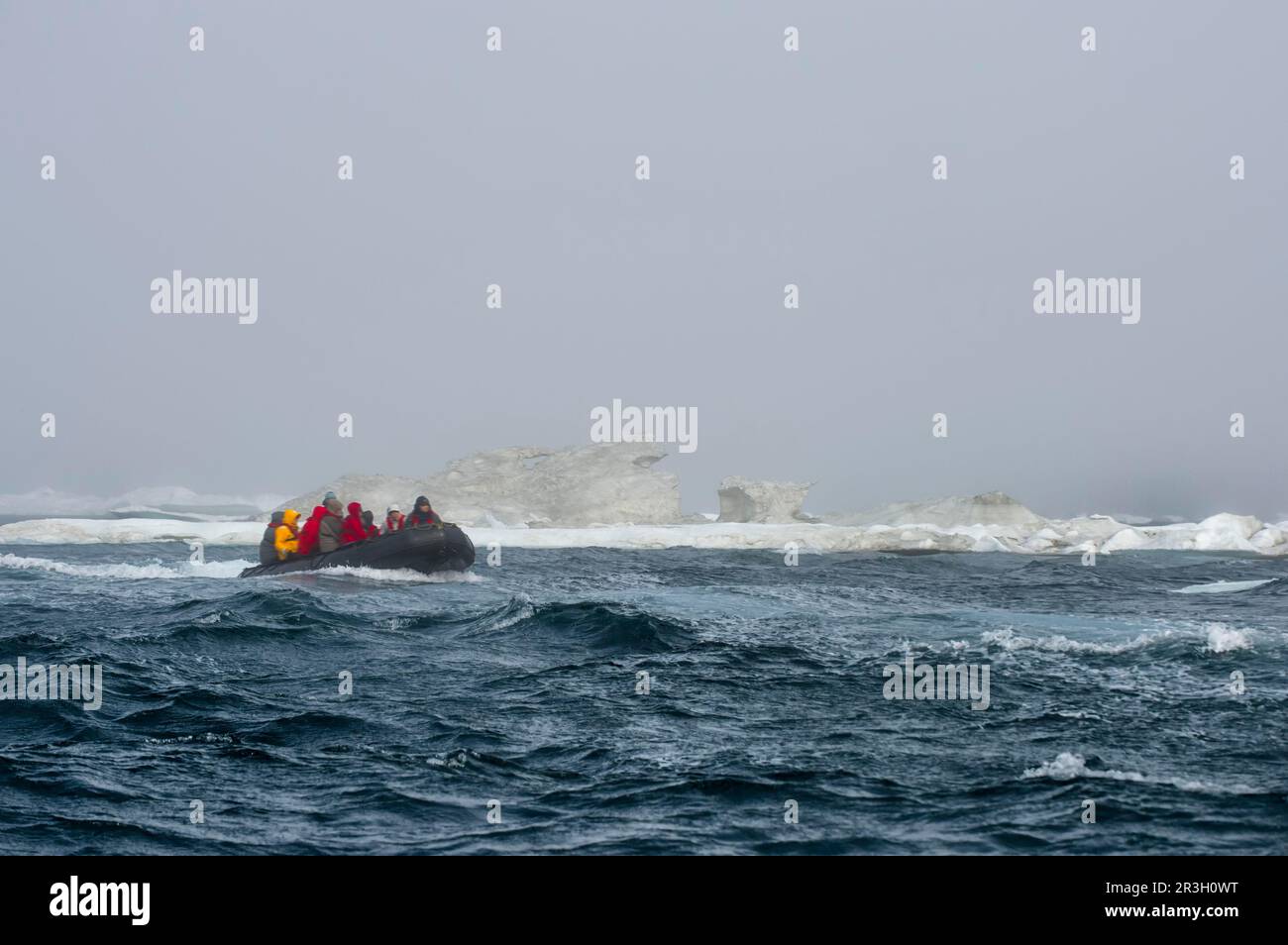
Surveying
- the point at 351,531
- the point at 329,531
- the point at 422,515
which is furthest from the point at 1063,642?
the point at 329,531

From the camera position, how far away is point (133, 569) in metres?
28.9

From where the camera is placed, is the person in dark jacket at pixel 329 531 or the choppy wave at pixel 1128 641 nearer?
the choppy wave at pixel 1128 641

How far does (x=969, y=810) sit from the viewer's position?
7508 mm

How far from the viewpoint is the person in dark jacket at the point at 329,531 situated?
2605cm

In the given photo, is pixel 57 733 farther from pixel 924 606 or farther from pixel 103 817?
pixel 924 606

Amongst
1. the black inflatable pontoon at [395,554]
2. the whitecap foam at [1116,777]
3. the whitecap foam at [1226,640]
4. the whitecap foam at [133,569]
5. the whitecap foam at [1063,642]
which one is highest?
the black inflatable pontoon at [395,554]

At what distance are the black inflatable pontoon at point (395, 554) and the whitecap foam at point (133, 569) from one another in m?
3.13

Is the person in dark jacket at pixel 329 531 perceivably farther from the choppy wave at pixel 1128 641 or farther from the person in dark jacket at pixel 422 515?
the choppy wave at pixel 1128 641

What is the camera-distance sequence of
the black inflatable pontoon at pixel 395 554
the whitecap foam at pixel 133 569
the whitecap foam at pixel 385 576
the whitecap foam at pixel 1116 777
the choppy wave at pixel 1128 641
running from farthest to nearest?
the whitecap foam at pixel 133 569, the black inflatable pontoon at pixel 395 554, the whitecap foam at pixel 385 576, the choppy wave at pixel 1128 641, the whitecap foam at pixel 1116 777

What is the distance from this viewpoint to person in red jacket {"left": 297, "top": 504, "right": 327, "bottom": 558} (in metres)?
25.9

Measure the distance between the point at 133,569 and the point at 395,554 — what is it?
8683 millimetres

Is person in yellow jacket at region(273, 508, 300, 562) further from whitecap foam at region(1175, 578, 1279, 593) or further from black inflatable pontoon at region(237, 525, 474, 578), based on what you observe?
whitecap foam at region(1175, 578, 1279, 593)

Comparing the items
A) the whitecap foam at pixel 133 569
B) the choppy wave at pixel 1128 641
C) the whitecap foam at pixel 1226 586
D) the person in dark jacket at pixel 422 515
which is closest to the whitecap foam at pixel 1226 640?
the choppy wave at pixel 1128 641
